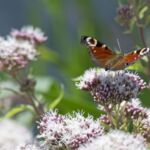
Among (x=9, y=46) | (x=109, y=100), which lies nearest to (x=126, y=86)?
(x=109, y=100)

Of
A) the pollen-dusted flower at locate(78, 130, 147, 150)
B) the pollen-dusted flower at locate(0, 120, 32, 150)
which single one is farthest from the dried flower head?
the pollen-dusted flower at locate(78, 130, 147, 150)

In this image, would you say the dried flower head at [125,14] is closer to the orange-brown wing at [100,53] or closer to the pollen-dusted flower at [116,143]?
the orange-brown wing at [100,53]

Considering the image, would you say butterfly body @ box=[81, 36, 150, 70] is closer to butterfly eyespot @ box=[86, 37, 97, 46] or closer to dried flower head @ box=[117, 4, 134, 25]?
butterfly eyespot @ box=[86, 37, 97, 46]

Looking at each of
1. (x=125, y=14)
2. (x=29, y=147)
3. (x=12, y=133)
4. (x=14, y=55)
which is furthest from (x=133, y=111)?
(x=12, y=133)

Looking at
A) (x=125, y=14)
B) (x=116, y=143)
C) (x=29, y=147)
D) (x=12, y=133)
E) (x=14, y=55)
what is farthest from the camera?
→ (x=12, y=133)

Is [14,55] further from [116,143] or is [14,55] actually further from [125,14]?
[116,143]

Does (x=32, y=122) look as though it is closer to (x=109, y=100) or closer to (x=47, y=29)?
(x=109, y=100)
